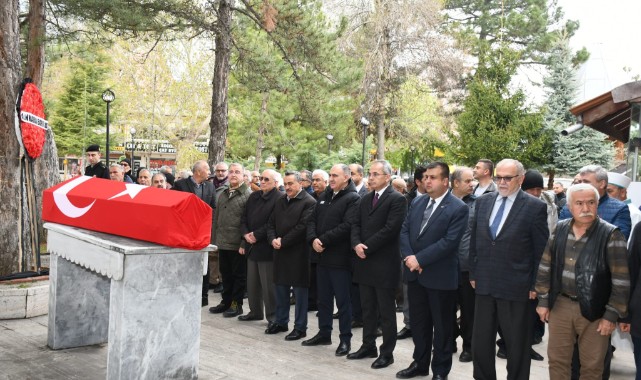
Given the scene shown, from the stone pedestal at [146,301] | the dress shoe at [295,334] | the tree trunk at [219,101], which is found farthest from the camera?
the tree trunk at [219,101]

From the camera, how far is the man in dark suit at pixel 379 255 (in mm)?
5680

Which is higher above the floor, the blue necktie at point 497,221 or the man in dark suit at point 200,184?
the man in dark suit at point 200,184

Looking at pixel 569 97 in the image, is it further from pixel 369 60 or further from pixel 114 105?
pixel 114 105

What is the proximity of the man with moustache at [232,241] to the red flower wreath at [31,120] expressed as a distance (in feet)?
8.17

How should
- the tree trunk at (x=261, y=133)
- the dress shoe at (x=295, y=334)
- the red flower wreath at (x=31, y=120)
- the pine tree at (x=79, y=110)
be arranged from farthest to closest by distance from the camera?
the pine tree at (x=79, y=110), the tree trunk at (x=261, y=133), the red flower wreath at (x=31, y=120), the dress shoe at (x=295, y=334)

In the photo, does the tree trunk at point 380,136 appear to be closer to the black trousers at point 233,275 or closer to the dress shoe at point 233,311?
the black trousers at point 233,275

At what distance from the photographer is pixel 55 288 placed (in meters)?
5.78

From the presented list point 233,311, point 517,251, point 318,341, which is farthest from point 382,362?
point 233,311

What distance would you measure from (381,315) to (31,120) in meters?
5.13

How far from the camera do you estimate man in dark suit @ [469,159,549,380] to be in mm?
4602

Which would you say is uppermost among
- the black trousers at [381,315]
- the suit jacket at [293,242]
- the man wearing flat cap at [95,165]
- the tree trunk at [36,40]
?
the tree trunk at [36,40]

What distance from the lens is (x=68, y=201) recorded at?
221 inches

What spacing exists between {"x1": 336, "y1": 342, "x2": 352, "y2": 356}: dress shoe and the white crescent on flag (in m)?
2.89

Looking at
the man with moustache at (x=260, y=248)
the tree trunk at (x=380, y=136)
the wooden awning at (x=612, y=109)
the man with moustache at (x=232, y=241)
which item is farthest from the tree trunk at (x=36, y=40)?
the tree trunk at (x=380, y=136)
